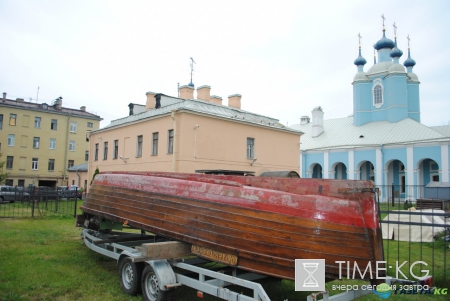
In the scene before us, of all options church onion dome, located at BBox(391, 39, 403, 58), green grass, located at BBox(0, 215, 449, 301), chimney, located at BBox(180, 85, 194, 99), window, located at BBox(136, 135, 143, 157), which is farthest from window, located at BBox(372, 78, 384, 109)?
green grass, located at BBox(0, 215, 449, 301)

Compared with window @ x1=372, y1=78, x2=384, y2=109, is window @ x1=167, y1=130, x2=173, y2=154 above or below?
below

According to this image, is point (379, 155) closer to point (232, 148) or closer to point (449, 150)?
point (449, 150)

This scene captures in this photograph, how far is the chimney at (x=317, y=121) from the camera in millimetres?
42594

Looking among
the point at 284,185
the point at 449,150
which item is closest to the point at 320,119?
the point at 449,150

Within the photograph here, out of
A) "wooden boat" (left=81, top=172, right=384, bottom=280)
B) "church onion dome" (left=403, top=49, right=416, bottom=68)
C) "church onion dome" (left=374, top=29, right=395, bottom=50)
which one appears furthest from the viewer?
"church onion dome" (left=403, top=49, right=416, bottom=68)

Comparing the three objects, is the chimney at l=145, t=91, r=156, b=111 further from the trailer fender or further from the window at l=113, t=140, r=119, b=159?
the trailer fender

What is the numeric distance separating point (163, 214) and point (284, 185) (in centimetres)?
219

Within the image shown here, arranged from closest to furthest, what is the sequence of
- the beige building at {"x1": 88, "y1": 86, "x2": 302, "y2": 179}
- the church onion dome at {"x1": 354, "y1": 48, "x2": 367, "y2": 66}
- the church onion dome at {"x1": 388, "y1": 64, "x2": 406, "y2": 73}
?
the beige building at {"x1": 88, "y1": 86, "x2": 302, "y2": 179}, the church onion dome at {"x1": 388, "y1": 64, "x2": 406, "y2": 73}, the church onion dome at {"x1": 354, "y1": 48, "x2": 367, "y2": 66}

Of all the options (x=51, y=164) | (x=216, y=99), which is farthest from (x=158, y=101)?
(x=51, y=164)

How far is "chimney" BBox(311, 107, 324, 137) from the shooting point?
4259 cm

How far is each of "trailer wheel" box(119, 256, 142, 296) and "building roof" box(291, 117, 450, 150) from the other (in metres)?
32.8

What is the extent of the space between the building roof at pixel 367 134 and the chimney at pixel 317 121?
0.56 meters

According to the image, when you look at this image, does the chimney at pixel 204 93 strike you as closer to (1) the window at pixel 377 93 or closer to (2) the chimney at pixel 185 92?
(2) the chimney at pixel 185 92

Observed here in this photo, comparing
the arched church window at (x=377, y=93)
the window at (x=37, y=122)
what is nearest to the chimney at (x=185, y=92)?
the window at (x=37, y=122)
